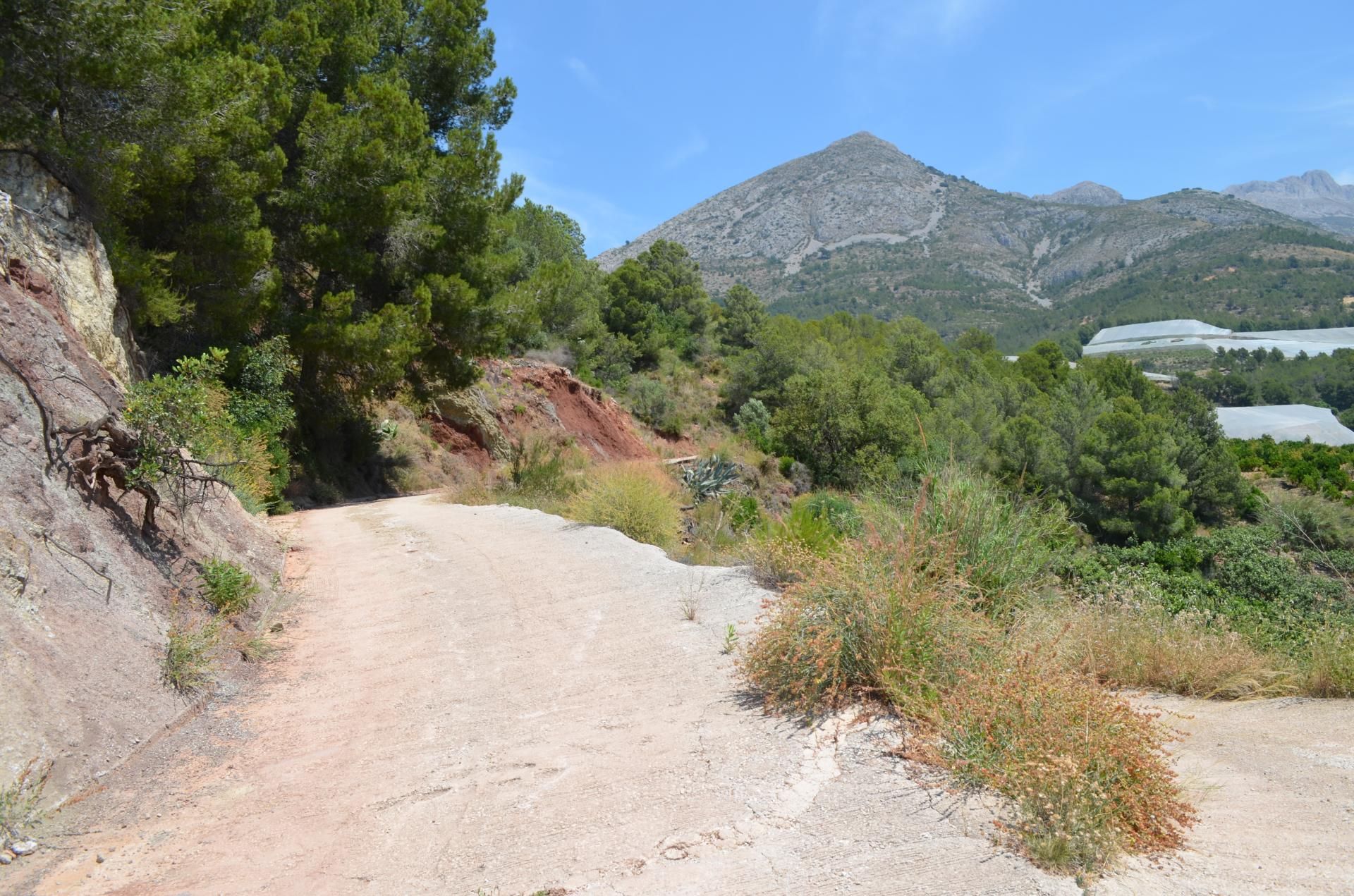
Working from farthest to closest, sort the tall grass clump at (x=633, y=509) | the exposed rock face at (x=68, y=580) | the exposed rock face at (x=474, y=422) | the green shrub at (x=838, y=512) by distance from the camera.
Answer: the exposed rock face at (x=474, y=422)
the tall grass clump at (x=633, y=509)
the green shrub at (x=838, y=512)
the exposed rock face at (x=68, y=580)

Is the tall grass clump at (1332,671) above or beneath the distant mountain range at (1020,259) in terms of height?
beneath

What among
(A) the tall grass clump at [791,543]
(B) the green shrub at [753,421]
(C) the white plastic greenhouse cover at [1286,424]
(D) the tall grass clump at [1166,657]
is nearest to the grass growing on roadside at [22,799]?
(A) the tall grass clump at [791,543]

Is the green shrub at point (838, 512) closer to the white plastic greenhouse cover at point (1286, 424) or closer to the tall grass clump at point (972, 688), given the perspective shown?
the tall grass clump at point (972, 688)

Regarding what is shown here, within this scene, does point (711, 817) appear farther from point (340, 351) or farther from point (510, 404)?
point (510, 404)

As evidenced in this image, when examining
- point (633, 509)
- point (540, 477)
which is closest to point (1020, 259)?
point (540, 477)

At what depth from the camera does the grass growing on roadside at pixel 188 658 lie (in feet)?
17.0

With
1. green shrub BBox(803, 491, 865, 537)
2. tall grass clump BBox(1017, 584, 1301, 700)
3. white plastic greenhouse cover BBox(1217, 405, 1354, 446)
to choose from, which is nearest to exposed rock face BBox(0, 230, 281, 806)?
green shrub BBox(803, 491, 865, 537)

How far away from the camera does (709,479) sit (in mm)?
14742

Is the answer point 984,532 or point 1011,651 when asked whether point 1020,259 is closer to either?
point 984,532

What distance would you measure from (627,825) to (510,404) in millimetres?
24683

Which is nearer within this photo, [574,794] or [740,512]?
[574,794]

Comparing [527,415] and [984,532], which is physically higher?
[527,415]

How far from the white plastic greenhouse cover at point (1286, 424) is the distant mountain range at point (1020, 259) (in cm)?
4714

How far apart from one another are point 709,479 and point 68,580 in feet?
34.7
